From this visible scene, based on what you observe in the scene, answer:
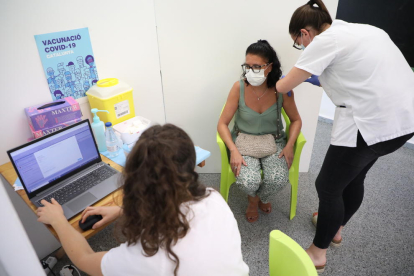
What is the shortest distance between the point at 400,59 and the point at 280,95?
0.73 m

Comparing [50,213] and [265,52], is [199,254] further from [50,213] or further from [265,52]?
[265,52]

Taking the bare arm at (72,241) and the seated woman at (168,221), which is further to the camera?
the bare arm at (72,241)

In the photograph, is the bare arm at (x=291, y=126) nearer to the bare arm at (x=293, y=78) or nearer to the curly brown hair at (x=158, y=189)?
the bare arm at (x=293, y=78)

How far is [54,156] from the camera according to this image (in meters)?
1.36

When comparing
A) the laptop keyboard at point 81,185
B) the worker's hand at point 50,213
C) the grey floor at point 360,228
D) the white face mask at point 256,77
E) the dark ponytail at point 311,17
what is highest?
the dark ponytail at point 311,17

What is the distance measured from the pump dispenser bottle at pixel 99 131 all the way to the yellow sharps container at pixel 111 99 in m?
0.09

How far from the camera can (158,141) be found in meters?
0.82

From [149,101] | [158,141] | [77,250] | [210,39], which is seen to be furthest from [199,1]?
[77,250]

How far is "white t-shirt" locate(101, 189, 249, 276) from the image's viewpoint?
81cm

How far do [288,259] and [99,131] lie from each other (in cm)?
120

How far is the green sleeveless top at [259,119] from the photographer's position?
198 cm

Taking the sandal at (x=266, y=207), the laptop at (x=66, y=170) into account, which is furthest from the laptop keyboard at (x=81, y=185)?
the sandal at (x=266, y=207)

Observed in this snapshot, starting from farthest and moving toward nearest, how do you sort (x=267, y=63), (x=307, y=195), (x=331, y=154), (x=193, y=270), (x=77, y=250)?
(x=307, y=195) < (x=267, y=63) < (x=331, y=154) < (x=77, y=250) < (x=193, y=270)

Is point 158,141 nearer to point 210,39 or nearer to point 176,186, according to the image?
point 176,186
